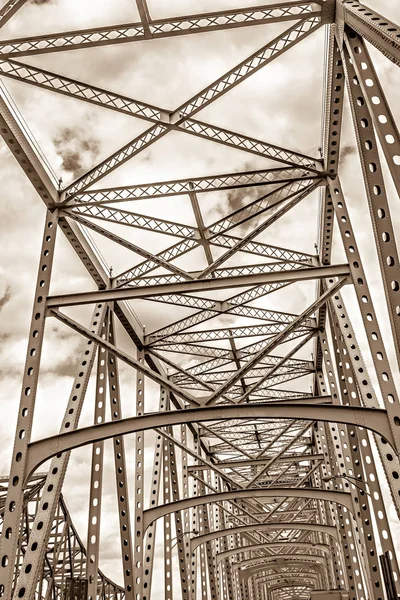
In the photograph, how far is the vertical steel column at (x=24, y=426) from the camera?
39.0 ft

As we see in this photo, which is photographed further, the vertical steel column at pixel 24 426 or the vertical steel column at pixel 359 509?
the vertical steel column at pixel 359 509

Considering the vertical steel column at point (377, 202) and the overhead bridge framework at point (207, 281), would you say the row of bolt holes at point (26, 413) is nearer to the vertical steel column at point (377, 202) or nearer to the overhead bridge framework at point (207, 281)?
the overhead bridge framework at point (207, 281)

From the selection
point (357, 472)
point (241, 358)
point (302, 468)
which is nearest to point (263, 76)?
point (357, 472)

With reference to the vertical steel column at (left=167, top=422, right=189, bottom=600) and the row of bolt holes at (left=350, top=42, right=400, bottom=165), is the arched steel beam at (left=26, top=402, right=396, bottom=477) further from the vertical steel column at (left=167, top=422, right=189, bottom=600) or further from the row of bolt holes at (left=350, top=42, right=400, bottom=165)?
the vertical steel column at (left=167, top=422, right=189, bottom=600)

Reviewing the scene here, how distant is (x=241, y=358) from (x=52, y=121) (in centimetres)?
1343

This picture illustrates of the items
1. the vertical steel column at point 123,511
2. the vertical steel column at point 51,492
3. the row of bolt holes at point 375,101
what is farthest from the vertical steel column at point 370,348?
the vertical steel column at point 51,492

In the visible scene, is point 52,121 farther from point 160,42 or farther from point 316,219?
point 316,219

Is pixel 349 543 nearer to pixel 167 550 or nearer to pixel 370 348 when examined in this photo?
pixel 167 550

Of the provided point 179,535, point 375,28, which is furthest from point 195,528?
point 375,28

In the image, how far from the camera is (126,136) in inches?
659

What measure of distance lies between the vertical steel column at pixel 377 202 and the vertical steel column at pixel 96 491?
9445 mm

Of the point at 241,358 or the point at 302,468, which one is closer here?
the point at 241,358

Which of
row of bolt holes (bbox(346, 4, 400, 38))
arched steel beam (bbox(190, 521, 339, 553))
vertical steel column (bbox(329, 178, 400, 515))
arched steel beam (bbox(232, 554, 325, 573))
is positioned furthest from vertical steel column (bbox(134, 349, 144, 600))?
arched steel beam (bbox(232, 554, 325, 573))

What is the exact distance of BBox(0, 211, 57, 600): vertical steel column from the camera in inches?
468
